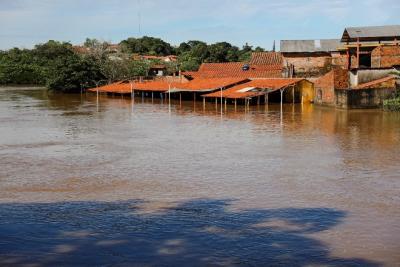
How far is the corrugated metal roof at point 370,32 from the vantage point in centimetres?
4034

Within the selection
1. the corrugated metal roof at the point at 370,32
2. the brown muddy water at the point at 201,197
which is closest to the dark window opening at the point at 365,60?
the corrugated metal roof at the point at 370,32

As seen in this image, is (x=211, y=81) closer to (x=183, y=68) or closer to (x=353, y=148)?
(x=183, y=68)

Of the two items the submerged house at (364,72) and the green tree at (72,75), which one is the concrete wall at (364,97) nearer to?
the submerged house at (364,72)

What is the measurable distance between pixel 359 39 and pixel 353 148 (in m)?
22.9

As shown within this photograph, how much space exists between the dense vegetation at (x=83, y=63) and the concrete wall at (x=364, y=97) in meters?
35.3

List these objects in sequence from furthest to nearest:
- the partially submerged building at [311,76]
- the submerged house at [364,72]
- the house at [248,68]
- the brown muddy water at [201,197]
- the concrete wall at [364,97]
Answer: the house at [248,68] < the partially submerged building at [311,76] < the submerged house at [364,72] < the concrete wall at [364,97] < the brown muddy water at [201,197]

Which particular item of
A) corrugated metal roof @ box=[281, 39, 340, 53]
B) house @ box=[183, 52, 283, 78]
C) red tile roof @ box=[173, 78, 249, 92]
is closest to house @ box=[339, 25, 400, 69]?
corrugated metal roof @ box=[281, 39, 340, 53]

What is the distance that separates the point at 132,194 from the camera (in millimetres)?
13289

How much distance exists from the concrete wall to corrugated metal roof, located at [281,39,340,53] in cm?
1593

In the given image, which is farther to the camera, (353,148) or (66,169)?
(353,148)

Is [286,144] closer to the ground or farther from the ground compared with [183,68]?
closer to the ground

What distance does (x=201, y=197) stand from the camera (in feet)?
42.4

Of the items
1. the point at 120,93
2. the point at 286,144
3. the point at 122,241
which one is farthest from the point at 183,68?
the point at 122,241

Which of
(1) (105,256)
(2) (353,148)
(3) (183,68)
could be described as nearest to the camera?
(1) (105,256)
